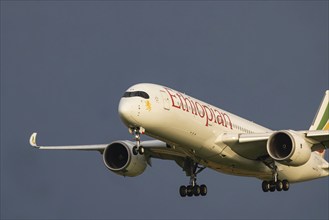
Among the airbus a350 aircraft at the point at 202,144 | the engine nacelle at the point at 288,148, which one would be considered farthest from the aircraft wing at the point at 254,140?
the engine nacelle at the point at 288,148

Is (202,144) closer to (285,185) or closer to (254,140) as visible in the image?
(254,140)

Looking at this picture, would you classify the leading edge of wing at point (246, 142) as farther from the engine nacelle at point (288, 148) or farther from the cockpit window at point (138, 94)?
the cockpit window at point (138, 94)

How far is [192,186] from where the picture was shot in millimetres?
60469

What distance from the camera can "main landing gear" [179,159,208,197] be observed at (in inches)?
2370

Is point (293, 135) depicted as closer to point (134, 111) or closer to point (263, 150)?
point (263, 150)

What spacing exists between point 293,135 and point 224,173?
5.91 metres

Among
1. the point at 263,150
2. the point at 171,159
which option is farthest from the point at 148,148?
the point at 263,150

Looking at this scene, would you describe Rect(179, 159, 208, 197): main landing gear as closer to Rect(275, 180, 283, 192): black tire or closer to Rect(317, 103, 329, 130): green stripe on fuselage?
Rect(275, 180, 283, 192): black tire

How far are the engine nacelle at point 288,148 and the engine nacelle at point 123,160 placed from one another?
8358mm

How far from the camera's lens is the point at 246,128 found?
5997 cm

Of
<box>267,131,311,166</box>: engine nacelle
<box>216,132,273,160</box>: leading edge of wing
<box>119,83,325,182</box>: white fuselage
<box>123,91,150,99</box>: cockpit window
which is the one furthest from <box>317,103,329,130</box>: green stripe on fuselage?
<box>123,91,150,99</box>: cockpit window

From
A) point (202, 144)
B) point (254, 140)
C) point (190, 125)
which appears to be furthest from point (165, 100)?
point (254, 140)

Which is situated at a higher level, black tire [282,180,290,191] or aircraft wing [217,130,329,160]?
aircraft wing [217,130,329,160]

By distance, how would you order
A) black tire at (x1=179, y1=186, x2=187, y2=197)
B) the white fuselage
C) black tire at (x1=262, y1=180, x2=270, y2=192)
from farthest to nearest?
1. black tire at (x1=179, y1=186, x2=187, y2=197)
2. black tire at (x1=262, y1=180, x2=270, y2=192)
3. the white fuselage
